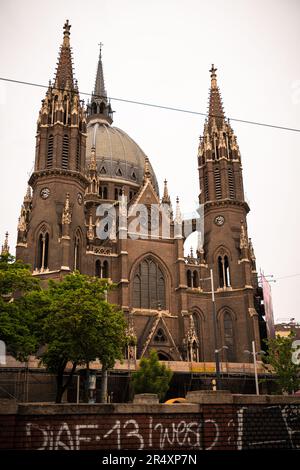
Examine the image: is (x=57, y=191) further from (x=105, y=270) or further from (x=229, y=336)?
(x=229, y=336)

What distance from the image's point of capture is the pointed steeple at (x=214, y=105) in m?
64.5

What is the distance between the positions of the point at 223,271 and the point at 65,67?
31.2 meters

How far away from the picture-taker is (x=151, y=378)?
3894 cm

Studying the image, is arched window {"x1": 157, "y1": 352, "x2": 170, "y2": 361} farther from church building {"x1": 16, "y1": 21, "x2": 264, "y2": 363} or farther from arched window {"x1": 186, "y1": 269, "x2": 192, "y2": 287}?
arched window {"x1": 186, "y1": 269, "x2": 192, "y2": 287}

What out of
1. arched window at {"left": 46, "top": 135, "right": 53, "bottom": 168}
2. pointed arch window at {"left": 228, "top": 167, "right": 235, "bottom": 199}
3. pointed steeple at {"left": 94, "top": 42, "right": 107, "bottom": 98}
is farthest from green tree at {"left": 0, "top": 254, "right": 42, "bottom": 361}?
pointed steeple at {"left": 94, "top": 42, "right": 107, "bottom": 98}

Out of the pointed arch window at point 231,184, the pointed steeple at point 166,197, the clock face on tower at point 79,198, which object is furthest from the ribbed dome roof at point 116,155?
the clock face on tower at point 79,198

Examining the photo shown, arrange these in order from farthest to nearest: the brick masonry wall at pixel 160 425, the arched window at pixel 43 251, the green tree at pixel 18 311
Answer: the arched window at pixel 43 251, the green tree at pixel 18 311, the brick masonry wall at pixel 160 425

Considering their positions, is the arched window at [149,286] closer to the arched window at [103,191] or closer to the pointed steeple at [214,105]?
the arched window at [103,191]

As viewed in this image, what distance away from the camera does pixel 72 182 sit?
5203 centimetres

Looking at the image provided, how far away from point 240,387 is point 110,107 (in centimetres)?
5949

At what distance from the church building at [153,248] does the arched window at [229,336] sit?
109mm

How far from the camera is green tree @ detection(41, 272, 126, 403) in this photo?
28969mm
